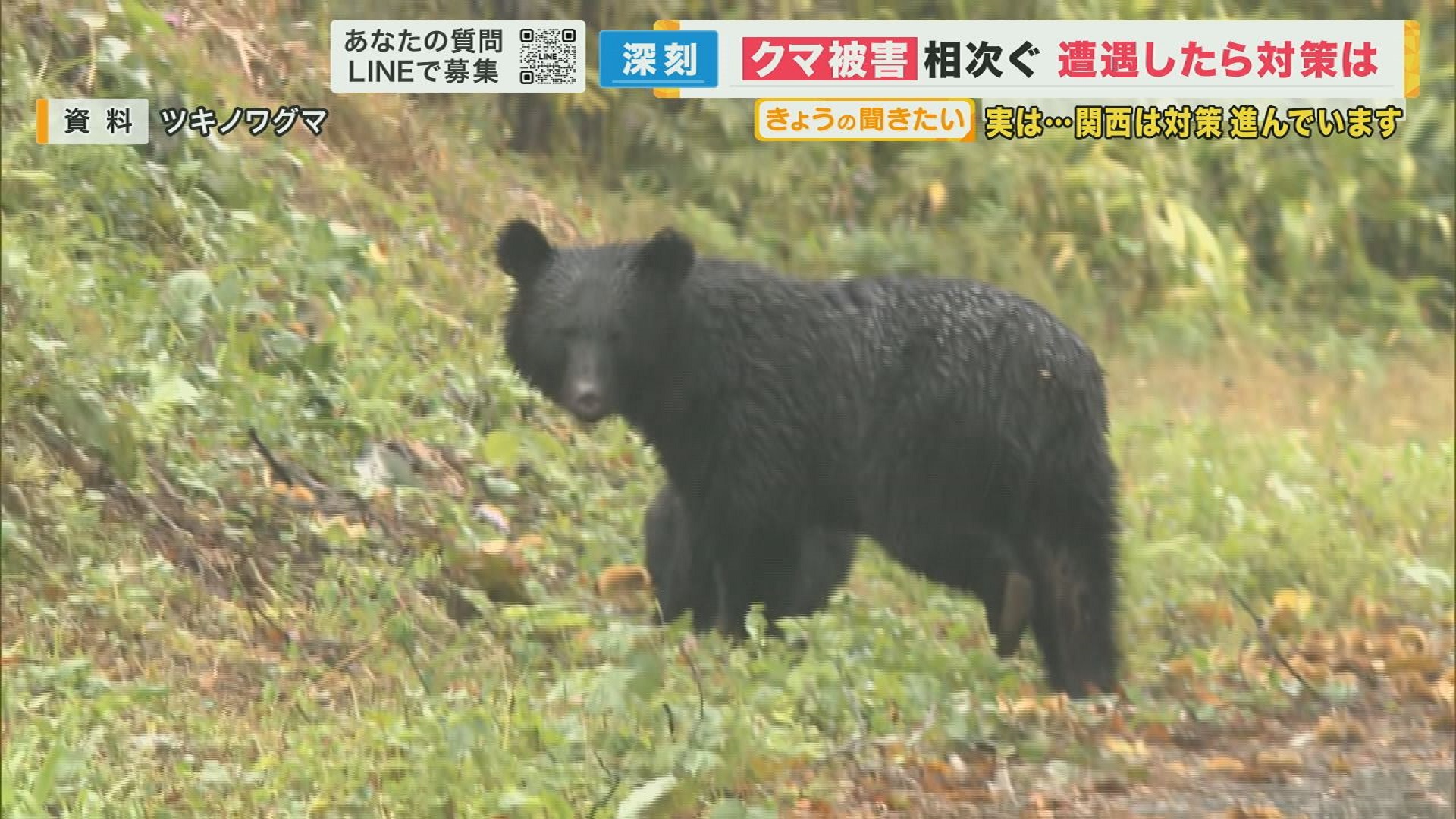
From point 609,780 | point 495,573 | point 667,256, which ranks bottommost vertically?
point 609,780

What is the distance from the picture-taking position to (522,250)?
720cm

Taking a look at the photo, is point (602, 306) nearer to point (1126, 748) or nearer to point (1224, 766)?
point (1126, 748)

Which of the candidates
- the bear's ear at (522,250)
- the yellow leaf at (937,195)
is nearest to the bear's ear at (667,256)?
the bear's ear at (522,250)

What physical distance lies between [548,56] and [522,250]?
4.58ft

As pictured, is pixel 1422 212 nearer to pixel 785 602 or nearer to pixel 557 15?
pixel 557 15

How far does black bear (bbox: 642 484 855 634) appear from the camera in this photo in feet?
24.0

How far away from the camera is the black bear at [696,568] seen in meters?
7.30

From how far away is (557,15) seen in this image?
982 centimetres

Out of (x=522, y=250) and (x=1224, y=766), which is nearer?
(x=1224, y=766)

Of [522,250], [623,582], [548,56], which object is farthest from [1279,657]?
[548,56]

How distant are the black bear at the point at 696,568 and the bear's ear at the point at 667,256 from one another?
75 centimetres

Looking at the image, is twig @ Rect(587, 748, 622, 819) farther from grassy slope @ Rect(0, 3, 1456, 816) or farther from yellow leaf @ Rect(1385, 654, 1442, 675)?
yellow leaf @ Rect(1385, 654, 1442, 675)
